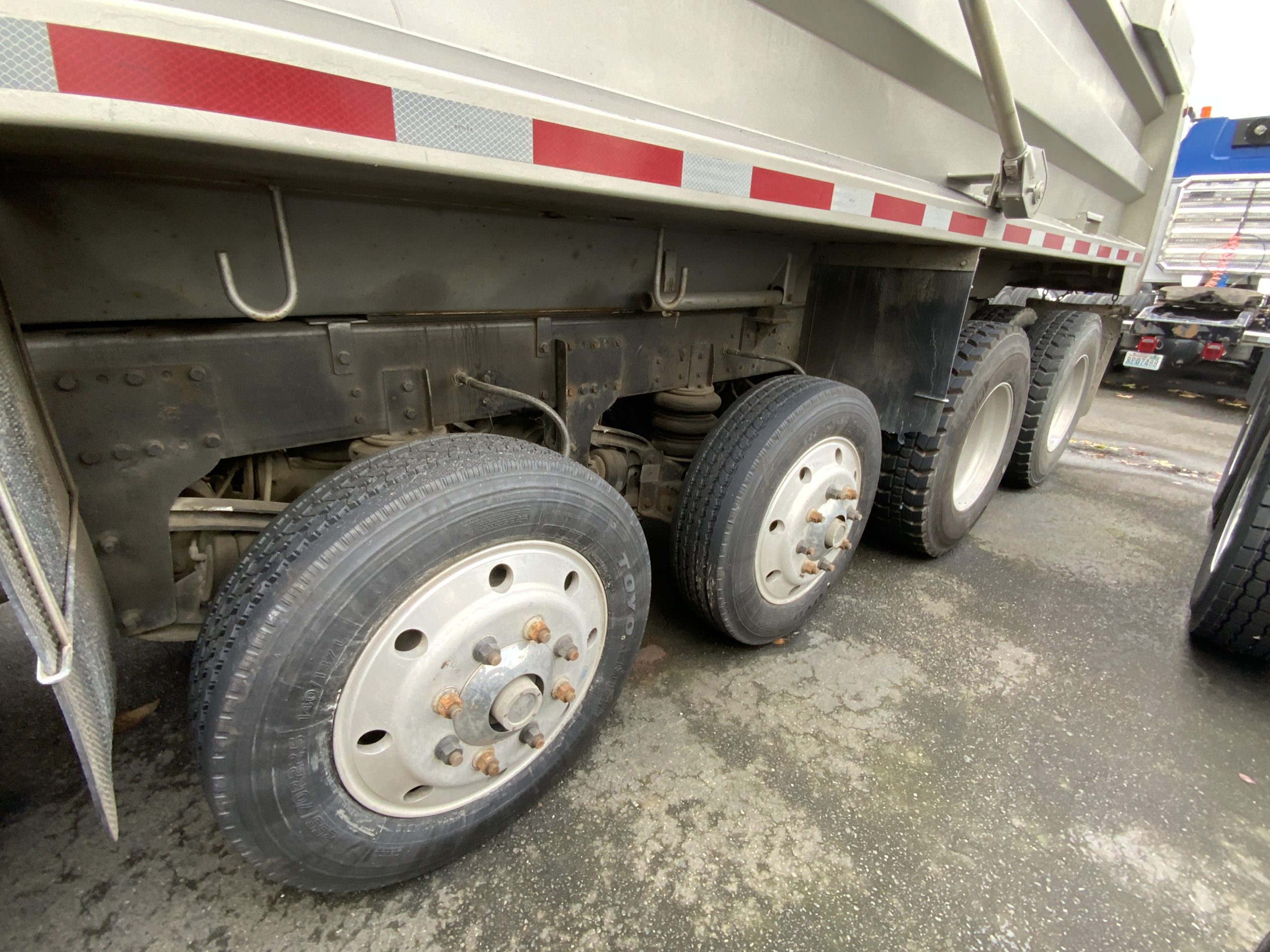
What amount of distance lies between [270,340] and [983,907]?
2.07 m

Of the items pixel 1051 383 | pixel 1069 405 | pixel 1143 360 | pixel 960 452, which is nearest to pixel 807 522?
pixel 960 452

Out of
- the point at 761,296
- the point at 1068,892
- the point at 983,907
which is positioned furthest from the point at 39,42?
the point at 1068,892

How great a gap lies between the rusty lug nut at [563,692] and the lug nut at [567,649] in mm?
62

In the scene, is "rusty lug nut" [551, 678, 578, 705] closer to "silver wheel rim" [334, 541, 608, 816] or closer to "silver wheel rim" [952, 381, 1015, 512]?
"silver wheel rim" [334, 541, 608, 816]

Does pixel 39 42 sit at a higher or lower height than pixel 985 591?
higher

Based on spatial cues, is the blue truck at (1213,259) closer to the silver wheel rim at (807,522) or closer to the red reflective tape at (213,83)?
the silver wheel rim at (807,522)

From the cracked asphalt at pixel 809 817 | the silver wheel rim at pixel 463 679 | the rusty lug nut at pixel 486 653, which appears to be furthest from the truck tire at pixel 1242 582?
the rusty lug nut at pixel 486 653

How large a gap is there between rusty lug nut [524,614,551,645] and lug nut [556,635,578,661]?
0.07m

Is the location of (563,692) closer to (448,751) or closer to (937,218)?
(448,751)

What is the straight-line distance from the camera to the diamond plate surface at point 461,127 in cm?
90

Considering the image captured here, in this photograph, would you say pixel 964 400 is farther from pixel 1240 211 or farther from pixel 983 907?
pixel 1240 211

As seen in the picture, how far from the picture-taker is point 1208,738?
2102 millimetres

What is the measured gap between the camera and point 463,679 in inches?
52.1

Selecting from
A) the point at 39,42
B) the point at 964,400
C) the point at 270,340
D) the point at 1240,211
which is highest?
the point at 1240,211
